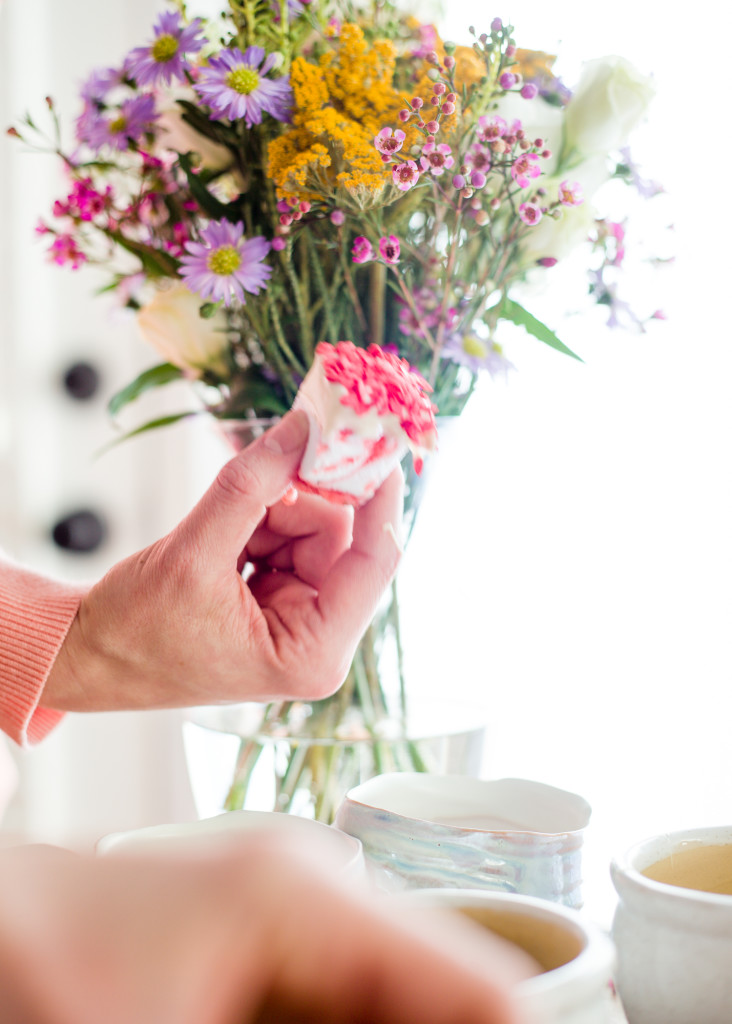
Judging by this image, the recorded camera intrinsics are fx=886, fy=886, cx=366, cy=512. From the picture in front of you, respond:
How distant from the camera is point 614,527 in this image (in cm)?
85

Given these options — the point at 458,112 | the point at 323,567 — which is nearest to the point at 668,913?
the point at 323,567

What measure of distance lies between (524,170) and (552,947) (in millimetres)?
445

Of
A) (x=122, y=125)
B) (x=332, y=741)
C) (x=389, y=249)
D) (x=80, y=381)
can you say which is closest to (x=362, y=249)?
(x=389, y=249)

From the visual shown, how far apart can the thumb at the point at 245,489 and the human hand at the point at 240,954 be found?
30 centimetres

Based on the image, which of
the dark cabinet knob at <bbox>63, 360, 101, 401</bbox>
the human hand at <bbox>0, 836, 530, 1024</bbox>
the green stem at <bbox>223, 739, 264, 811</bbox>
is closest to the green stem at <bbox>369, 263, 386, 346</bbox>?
the green stem at <bbox>223, 739, 264, 811</bbox>

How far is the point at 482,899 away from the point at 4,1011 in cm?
19

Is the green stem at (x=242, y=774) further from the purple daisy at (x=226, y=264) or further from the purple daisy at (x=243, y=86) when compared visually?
the purple daisy at (x=243, y=86)

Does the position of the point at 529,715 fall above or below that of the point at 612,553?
below

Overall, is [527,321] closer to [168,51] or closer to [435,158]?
[435,158]

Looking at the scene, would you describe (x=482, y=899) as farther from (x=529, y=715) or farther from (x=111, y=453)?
(x=111, y=453)

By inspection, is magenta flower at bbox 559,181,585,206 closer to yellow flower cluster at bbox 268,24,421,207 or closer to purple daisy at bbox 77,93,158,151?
yellow flower cluster at bbox 268,24,421,207

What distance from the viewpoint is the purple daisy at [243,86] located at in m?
0.56

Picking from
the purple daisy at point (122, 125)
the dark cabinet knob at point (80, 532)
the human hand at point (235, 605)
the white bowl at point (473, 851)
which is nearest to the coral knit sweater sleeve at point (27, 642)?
the human hand at point (235, 605)

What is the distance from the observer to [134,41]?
4.29 ft
